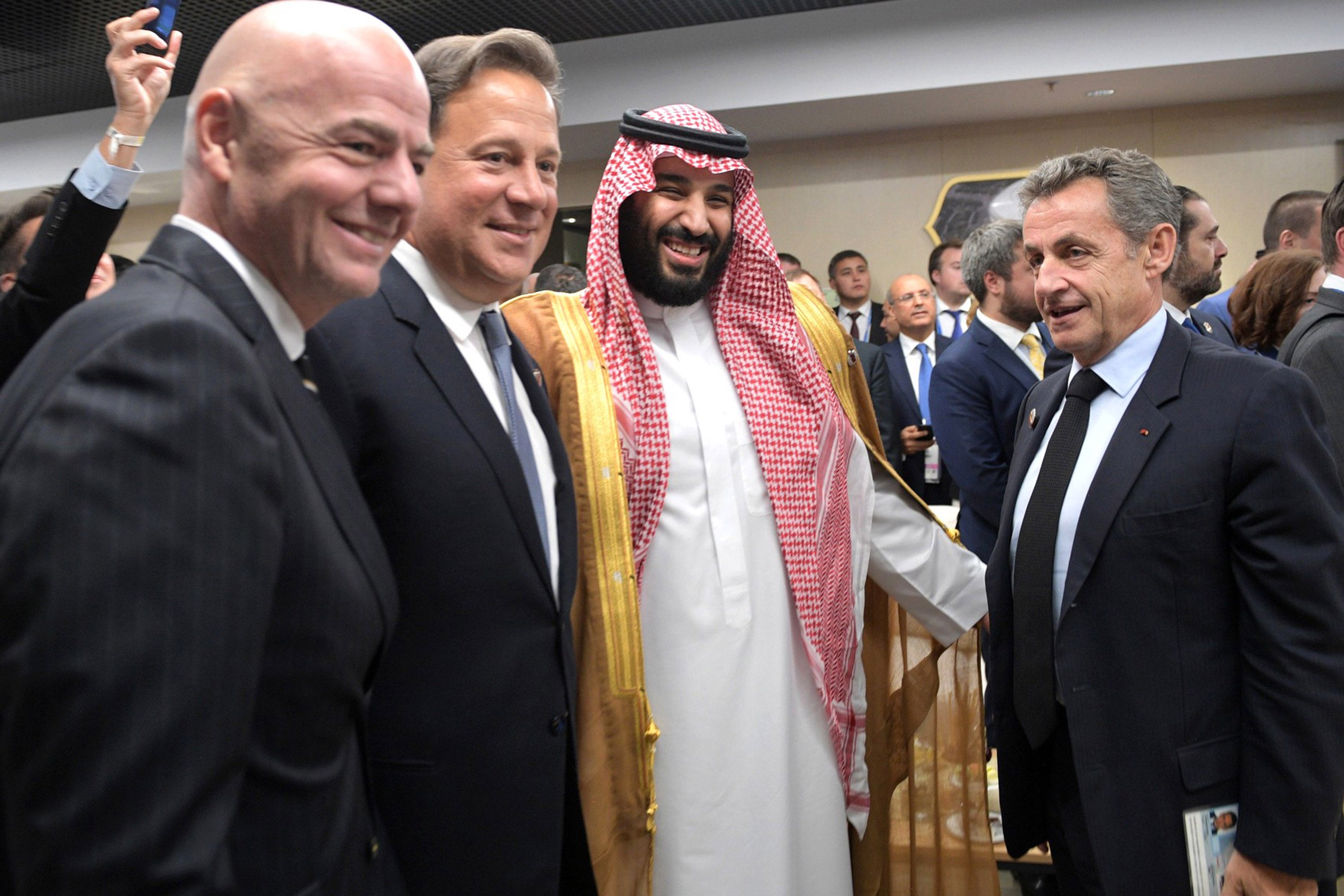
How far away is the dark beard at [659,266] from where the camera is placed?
210cm

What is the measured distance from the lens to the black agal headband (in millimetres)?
2066

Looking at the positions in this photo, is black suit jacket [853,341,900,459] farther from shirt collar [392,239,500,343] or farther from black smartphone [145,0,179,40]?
shirt collar [392,239,500,343]

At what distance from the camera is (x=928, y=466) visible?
5438mm

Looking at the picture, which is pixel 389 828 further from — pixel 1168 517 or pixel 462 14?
pixel 462 14

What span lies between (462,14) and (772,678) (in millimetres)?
5952

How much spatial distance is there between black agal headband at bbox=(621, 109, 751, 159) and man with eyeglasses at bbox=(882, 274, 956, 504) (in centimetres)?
360

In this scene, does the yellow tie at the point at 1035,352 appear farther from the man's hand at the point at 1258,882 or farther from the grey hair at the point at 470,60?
the grey hair at the point at 470,60

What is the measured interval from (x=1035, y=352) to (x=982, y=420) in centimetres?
40

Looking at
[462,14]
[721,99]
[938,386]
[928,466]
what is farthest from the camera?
[721,99]

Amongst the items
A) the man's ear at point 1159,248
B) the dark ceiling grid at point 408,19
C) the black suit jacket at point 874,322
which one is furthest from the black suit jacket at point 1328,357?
the black suit jacket at point 874,322

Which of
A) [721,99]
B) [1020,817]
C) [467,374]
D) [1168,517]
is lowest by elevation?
[1020,817]

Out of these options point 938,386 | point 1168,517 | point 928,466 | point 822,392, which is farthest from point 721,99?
point 1168,517

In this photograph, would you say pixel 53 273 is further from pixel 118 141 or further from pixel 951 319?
pixel 951 319

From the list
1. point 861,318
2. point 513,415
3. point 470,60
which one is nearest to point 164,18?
point 470,60
